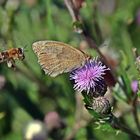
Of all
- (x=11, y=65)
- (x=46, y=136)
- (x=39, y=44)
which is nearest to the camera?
(x=39, y=44)

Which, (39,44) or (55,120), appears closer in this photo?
(39,44)

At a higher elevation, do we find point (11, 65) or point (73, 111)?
point (11, 65)

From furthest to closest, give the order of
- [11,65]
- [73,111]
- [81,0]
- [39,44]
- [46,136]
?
[73,111] → [46,136] → [81,0] → [11,65] → [39,44]

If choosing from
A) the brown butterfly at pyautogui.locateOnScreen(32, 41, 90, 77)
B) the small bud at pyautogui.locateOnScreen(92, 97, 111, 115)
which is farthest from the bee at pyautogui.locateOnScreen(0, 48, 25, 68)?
the small bud at pyautogui.locateOnScreen(92, 97, 111, 115)

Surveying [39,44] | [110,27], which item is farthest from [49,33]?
[39,44]

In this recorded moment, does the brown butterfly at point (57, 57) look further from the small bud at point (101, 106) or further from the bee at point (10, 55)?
the bee at point (10, 55)

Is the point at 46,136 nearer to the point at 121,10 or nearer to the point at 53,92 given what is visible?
the point at 53,92

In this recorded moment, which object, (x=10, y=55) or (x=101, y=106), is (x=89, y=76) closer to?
(x=101, y=106)
